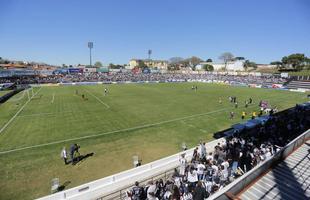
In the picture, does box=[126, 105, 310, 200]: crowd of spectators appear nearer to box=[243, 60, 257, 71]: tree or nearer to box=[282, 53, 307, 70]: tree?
box=[282, 53, 307, 70]: tree

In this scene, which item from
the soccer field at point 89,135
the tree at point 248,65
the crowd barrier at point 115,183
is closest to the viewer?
the crowd barrier at point 115,183

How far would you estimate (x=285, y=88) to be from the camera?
59.2 metres

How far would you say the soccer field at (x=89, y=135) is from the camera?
42.9 feet

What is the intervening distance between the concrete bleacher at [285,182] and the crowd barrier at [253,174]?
0.24 meters

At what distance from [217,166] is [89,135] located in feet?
45.2

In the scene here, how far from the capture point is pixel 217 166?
10.7 m

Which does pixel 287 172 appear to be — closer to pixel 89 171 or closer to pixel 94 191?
pixel 94 191

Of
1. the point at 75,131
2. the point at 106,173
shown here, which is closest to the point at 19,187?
the point at 106,173

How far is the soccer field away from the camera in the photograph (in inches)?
514

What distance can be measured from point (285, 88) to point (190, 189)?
6288 cm

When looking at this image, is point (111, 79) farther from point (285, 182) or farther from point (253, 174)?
point (285, 182)

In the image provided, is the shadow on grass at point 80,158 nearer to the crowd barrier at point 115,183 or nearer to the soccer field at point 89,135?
the soccer field at point 89,135

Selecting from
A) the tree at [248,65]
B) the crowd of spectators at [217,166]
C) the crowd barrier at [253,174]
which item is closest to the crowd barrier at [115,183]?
the crowd of spectators at [217,166]

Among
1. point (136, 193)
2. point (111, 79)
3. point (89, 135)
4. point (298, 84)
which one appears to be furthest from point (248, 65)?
point (136, 193)
